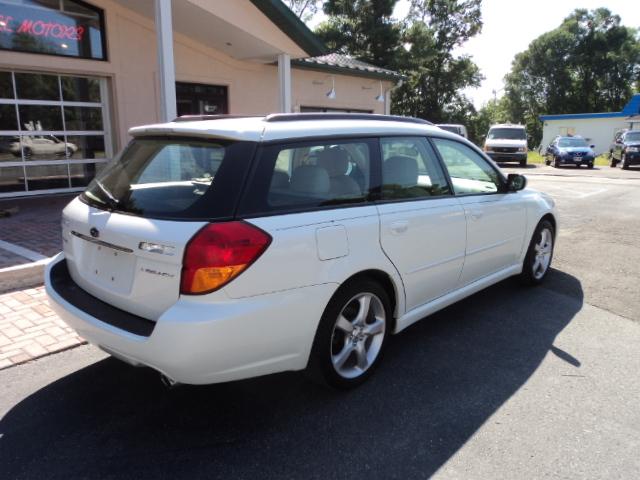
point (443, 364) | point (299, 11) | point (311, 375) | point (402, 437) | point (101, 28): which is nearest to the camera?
point (402, 437)

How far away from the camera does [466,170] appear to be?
4301 mm

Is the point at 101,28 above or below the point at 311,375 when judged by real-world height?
above

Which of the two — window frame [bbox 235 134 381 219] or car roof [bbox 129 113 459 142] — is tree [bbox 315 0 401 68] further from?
window frame [bbox 235 134 381 219]

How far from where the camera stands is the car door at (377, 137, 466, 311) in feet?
10.9

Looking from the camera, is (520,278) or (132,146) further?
(520,278)

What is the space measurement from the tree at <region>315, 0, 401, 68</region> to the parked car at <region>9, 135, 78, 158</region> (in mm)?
27950

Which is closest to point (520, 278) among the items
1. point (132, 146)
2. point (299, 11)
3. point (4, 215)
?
point (132, 146)

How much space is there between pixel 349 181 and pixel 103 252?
4.94 feet

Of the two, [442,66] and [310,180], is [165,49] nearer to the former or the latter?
[310,180]


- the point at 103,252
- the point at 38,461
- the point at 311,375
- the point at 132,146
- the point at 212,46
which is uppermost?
the point at 212,46

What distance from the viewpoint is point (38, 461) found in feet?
8.29

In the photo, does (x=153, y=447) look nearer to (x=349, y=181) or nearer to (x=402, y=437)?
(x=402, y=437)

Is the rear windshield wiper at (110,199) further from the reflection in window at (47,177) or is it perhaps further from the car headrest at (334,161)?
the reflection in window at (47,177)

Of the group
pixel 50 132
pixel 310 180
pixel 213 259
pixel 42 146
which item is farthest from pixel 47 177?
pixel 213 259
